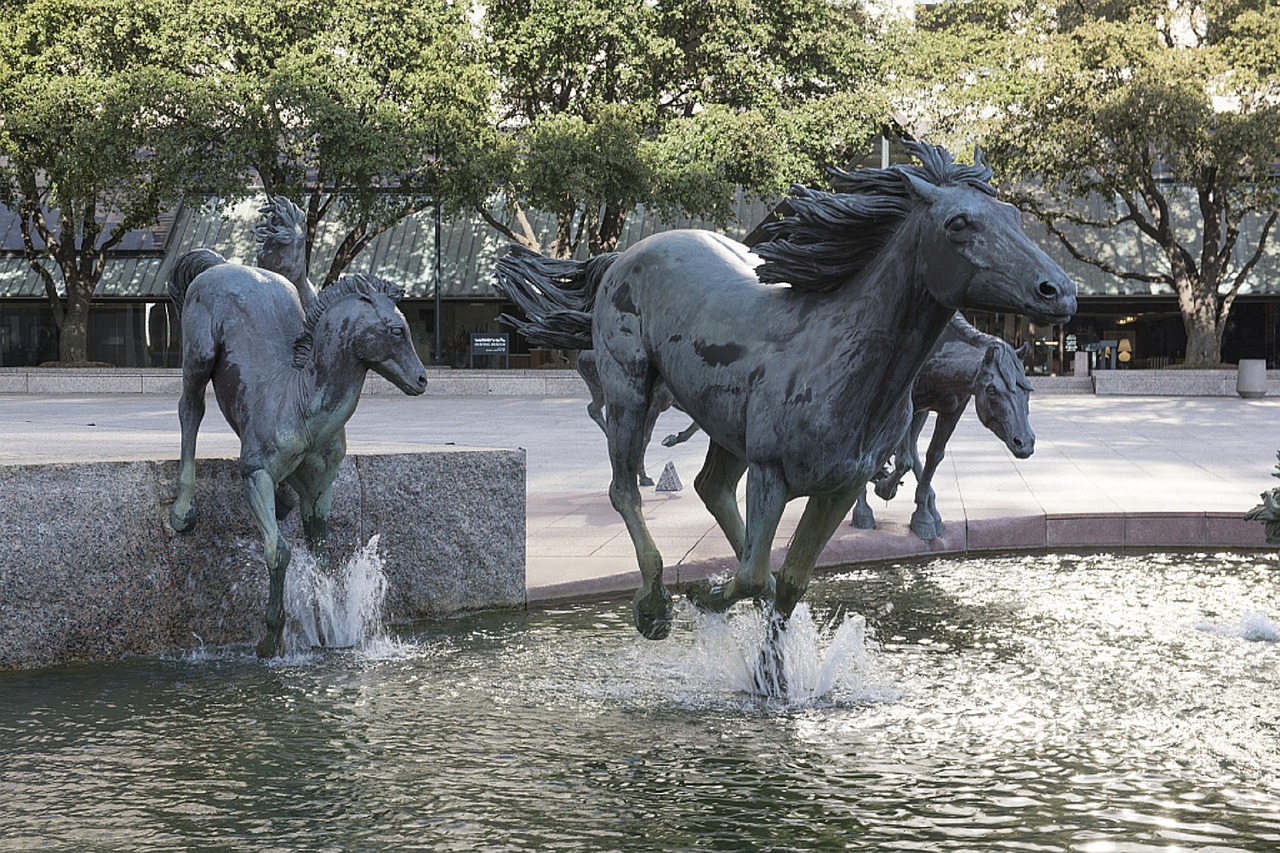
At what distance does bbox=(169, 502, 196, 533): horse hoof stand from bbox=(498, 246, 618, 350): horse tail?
1644 millimetres

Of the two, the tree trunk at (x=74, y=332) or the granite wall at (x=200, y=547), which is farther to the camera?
the tree trunk at (x=74, y=332)

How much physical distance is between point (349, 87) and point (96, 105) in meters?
6.11

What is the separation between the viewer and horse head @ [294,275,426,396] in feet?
20.6

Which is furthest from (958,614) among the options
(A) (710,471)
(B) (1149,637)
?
(A) (710,471)

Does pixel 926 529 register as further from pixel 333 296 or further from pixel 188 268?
pixel 188 268

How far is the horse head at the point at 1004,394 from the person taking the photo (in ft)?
29.7

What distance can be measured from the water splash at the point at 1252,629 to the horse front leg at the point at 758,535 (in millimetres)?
2570

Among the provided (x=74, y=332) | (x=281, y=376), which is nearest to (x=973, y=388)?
(x=281, y=376)

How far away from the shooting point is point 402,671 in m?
6.19

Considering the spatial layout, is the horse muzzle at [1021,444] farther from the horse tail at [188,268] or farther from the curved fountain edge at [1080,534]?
the horse tail at [188,268]

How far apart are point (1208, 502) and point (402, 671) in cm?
704

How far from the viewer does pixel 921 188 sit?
484cm

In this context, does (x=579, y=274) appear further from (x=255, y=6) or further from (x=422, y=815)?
(x=255, y=6)

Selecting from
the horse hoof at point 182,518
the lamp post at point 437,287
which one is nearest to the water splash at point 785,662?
the horse hoof at point 182,518
